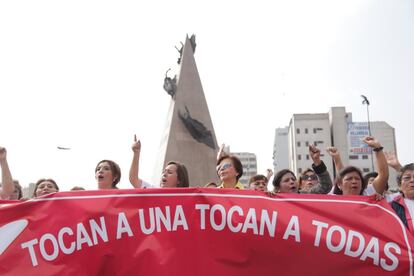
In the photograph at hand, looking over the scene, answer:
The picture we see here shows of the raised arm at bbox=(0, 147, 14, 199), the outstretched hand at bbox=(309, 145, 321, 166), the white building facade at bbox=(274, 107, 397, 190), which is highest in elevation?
the white building facade at bbox=(274, 107, 397, 190)

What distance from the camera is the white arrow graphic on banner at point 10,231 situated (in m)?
4.42

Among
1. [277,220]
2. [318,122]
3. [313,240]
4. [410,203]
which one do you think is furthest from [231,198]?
[318,122]

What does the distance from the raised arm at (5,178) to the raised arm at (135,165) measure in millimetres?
1335

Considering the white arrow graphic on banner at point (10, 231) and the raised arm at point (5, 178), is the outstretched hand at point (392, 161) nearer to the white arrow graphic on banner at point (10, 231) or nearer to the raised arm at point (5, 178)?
the white arrow graphic on banner at point (10, 231)

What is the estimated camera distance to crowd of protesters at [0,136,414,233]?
478 centimetres

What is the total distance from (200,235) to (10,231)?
164 centimetres

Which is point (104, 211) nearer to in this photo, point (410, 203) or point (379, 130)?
point (410, 203)

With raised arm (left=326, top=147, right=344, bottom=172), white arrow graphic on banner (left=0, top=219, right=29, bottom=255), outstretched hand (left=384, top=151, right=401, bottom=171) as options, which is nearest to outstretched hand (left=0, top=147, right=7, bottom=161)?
white arrow graphic on banner (left=0, top=219, right=29, bottom=255)

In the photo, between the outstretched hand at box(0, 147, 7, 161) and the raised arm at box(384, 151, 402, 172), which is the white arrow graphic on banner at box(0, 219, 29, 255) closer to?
the outstretched hand at box(0, 147, 7, 161)

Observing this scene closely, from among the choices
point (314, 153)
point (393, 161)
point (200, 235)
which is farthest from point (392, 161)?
point (200, 235)

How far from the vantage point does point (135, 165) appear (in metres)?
6.11

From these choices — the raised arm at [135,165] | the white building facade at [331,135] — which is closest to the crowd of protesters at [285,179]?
the raised arm at [135,165]

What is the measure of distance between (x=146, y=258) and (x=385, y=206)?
213 centimetres

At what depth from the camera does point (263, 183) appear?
20.7ft
